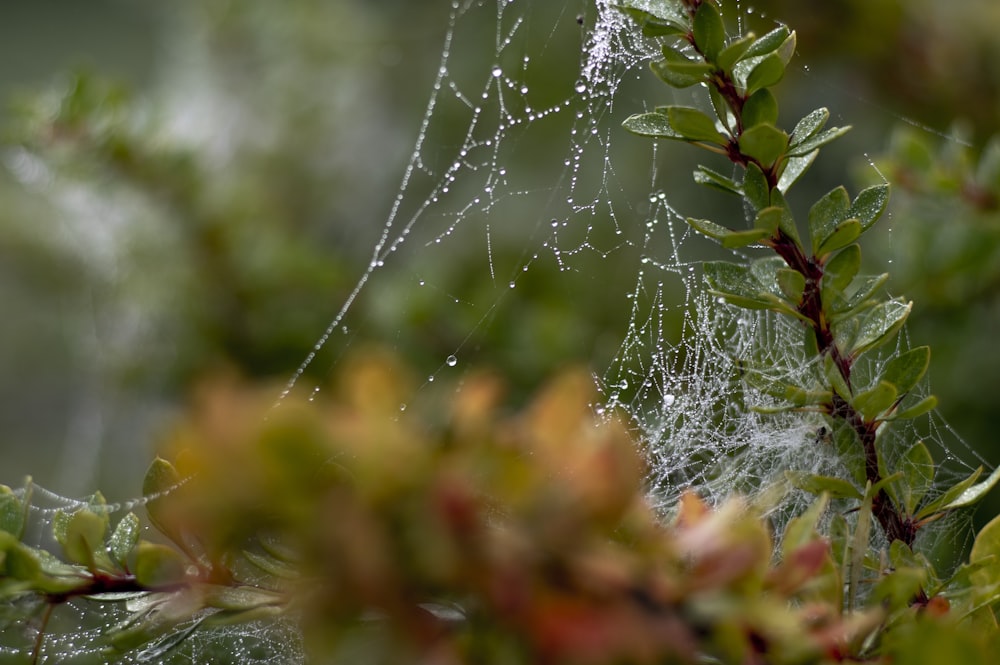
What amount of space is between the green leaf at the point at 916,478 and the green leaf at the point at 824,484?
38mm

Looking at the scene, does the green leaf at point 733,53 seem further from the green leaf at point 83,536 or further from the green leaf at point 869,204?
the green leaf at point 83,536

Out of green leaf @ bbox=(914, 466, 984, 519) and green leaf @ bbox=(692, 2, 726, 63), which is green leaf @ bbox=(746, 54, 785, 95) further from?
green leaf @ bbox=(914, 466, 984, 519)

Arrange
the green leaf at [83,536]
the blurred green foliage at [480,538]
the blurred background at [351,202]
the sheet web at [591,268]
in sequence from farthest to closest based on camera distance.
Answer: the blurred background at [351,202]
the sheet web at [591,268]
the green leaf at [83,536]
the blurred green foliage at [480,538]

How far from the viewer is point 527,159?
5.58 feet

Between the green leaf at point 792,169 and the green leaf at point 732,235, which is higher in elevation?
the green leaf at point 792,169

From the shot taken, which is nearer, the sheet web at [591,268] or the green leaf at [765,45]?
the green leaf at [765,45]

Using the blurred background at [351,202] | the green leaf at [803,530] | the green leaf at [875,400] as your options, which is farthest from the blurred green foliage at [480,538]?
the blurred background at [351,202]

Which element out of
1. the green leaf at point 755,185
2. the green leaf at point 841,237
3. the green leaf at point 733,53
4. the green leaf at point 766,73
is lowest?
the green leaf at point 841,237

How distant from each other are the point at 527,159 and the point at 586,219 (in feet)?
1.57

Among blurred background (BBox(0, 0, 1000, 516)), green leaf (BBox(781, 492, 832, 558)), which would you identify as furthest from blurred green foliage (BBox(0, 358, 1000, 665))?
blurred background (BBox(0, 0, 1000, 516))

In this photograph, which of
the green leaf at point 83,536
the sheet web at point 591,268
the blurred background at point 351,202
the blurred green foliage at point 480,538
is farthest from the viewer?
the blurred background at point 351,202

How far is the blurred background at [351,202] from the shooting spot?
36.3 inches

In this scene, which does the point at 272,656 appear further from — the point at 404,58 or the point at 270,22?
the point at 404,58

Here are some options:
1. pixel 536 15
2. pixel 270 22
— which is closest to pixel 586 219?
pixel 536 15
